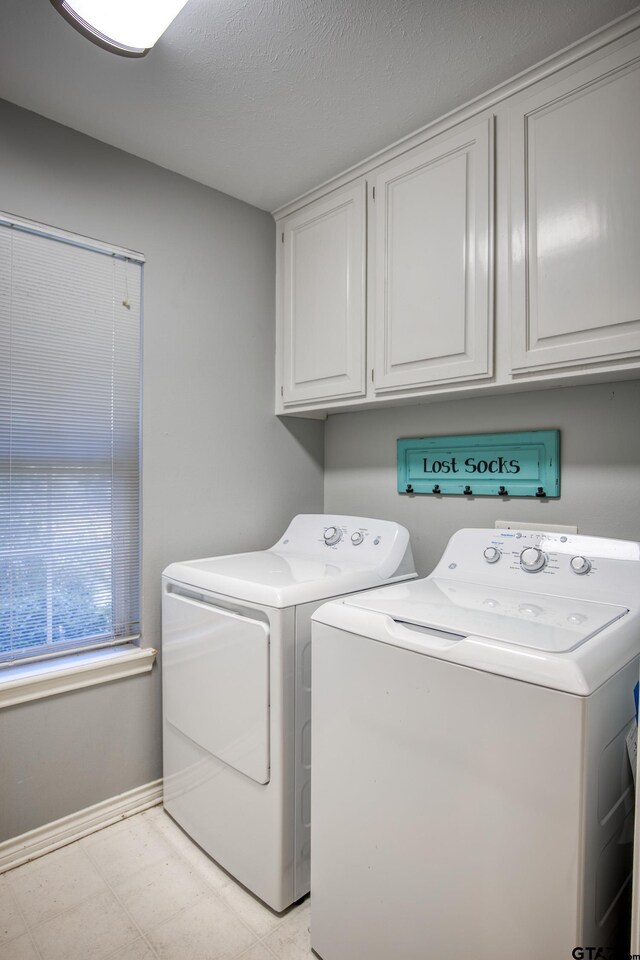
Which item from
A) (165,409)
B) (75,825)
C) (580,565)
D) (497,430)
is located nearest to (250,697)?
(75,825)

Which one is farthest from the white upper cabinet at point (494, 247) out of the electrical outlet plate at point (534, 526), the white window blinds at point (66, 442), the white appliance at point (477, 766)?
the white window blinds at point (66, 442)

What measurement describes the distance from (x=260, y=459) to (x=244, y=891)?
4.83 feet

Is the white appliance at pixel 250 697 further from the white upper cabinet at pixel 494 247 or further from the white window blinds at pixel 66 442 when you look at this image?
the white upper cabinet at pixel 494 247

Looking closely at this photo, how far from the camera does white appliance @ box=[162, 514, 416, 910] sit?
1.40m

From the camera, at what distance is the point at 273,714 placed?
1.39 m

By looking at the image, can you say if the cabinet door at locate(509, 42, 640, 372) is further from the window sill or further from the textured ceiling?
the window sill

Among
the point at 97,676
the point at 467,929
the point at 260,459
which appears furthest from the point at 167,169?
the point at 467,929

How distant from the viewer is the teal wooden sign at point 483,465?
67.7 inches

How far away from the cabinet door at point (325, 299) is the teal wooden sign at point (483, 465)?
1.25 ft

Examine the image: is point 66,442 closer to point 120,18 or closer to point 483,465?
point 120,18

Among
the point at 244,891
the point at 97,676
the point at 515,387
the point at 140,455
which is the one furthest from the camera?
the point at 140,455

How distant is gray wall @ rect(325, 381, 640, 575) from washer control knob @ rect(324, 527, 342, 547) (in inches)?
12.2

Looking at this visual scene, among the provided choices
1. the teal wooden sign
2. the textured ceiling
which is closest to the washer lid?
the teal wooden sign

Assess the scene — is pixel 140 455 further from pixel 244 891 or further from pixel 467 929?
pixel 467 929
